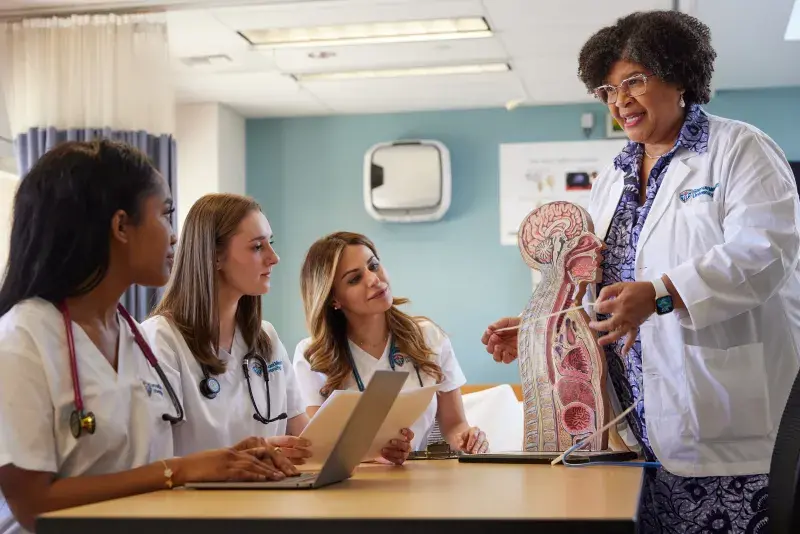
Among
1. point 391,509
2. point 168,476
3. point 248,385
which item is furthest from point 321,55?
point 391,509

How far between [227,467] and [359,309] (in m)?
1.37

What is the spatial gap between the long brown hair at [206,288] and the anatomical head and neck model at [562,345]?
772mm

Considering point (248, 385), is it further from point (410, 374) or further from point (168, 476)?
point (168, 476)

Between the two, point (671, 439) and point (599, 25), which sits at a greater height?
point (599, 25)

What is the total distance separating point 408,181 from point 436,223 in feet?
1.14

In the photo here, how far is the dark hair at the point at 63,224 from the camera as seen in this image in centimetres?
160

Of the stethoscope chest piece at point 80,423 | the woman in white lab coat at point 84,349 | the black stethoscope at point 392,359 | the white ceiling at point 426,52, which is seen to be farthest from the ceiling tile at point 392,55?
the stethoscope chest piece at point 80,423

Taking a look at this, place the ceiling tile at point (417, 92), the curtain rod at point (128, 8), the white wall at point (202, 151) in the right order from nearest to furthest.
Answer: the curtain rod at point (128, 8)
the ceiling tile at point (417, 92)
the white wall at point (202, 151)

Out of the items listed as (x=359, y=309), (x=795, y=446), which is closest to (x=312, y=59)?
(x=359, y=309)

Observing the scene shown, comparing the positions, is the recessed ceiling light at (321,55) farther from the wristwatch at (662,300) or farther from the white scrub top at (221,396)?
the wristwatch at (662,300)

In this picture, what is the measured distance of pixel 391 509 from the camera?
1.17 m

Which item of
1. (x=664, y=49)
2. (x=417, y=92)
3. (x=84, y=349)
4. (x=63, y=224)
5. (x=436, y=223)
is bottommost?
(x=84, y=349)

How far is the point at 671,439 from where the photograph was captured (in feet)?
5.89

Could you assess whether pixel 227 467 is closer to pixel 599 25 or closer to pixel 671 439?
pixel 671 439
